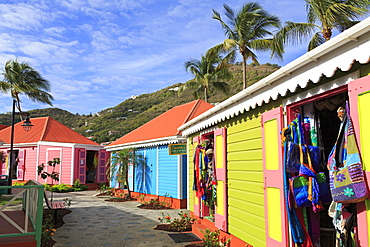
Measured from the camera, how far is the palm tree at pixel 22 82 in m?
27.9

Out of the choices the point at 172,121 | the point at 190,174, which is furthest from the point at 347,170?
the point at 172,121

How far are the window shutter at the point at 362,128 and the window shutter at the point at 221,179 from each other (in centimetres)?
377

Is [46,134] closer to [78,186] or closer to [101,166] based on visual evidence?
[101,166]

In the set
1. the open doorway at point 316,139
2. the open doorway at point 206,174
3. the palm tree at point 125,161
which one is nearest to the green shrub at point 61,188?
the palm tree at point 125,161

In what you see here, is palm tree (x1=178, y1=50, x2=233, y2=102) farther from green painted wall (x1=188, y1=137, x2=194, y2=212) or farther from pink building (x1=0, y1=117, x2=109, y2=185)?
green painted wall (x1=188, y1=137, x2=194, y2=212)

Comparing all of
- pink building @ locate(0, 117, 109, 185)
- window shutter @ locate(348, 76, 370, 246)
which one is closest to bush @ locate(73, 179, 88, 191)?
pink building @ locate(0, 117, 109, 185)

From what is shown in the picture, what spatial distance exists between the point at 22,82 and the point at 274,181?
94.4ft

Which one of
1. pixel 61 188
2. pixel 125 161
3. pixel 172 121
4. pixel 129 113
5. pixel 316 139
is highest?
pixel 129 113

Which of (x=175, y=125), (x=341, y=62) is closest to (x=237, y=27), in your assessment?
(x=175, y=125)

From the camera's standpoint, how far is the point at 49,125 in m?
23.8

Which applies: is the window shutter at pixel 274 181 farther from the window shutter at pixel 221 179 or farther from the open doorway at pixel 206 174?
the open doorway at pixel 206 174

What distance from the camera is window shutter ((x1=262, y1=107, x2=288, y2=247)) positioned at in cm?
434

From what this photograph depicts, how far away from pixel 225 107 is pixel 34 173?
19.2 metres

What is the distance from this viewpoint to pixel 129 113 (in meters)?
70.3
